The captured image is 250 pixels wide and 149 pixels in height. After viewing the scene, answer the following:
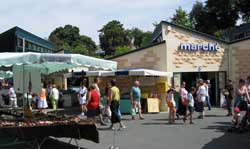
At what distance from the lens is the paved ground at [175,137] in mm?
13531

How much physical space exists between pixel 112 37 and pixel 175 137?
237 feet

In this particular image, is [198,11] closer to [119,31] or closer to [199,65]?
[119,31]

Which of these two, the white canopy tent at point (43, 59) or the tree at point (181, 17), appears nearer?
the white canopy tent at point (43, 59)

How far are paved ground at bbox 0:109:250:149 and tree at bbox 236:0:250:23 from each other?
4645 cm

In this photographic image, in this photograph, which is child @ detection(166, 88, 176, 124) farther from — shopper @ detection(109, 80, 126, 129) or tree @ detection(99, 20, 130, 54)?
tree @ detection(99, 20, 130, 54)

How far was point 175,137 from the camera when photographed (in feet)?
50.3

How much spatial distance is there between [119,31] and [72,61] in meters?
73.5

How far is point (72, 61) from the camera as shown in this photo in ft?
46.6

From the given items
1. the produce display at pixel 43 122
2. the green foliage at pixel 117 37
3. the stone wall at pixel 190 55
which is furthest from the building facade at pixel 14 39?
the green foliage at pixel 117 37

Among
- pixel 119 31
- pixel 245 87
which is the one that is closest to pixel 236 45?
pixel 245 87

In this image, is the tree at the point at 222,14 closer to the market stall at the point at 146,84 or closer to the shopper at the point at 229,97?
the market stall at the point at 146,84

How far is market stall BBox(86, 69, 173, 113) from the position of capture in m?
26.2

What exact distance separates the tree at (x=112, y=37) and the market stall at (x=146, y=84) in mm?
56824

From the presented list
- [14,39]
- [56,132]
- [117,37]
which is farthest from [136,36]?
[56,132]
